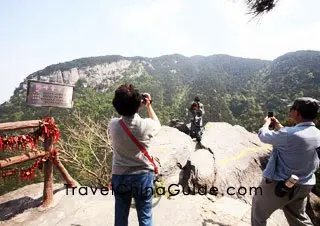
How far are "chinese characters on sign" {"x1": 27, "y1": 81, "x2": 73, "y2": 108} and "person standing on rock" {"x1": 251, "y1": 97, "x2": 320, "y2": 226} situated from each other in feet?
11.0

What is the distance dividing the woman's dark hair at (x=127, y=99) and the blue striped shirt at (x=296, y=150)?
1.29 meters

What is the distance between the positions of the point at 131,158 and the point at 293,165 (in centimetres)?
152

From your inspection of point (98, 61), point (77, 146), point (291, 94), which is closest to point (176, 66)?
point (98, 61)

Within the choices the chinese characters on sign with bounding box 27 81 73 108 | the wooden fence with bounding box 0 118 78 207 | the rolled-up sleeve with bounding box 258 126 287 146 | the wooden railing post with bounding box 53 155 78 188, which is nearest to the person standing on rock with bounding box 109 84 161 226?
the rolled-up sleeve with bounding box 258 126 287 146

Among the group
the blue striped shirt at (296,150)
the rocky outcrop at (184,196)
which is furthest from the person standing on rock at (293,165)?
the rocky outcrop at (184,196)

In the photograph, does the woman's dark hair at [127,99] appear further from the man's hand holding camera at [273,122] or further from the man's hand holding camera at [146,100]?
the man's hand holding camera at [273,122]

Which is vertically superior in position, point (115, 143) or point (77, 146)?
point (115, 143)

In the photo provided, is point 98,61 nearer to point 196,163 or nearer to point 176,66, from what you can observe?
point 176,66

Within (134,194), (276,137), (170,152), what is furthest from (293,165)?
(170,152)

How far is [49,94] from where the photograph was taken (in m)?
4.70

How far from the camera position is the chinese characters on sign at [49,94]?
4.48 meters

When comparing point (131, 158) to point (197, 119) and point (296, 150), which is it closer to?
point (296, 150)

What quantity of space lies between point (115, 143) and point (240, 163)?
22.9ft

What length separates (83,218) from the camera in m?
4.36
